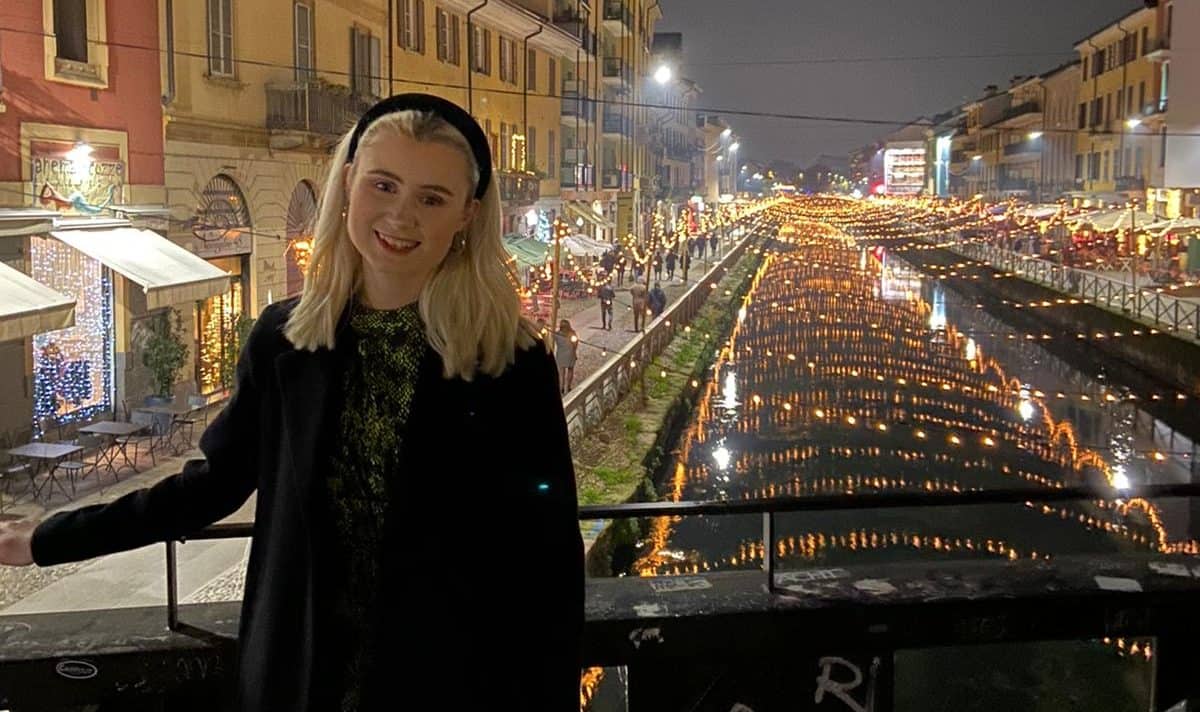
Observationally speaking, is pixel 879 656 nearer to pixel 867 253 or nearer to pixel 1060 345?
pixel 1060 345

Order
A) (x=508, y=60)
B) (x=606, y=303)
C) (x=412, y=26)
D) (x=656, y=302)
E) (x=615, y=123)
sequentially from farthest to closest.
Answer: (x=615, y=123)
(x=508, y=60)
(x=656, y=302)
(x=606, y=303)
(x=412, y=26)

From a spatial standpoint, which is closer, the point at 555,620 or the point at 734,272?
the point at 555,620

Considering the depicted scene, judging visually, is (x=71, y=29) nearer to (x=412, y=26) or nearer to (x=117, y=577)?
(x=117, y=577)

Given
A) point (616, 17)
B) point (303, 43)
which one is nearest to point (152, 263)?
point (303, 43)

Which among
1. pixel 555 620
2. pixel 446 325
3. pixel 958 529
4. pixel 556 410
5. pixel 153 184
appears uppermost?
pixel 153 184

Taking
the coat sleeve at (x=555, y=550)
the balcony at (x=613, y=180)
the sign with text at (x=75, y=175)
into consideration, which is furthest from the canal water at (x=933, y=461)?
the balcony at (x=613, y=180)

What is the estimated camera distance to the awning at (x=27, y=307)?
9289 mm

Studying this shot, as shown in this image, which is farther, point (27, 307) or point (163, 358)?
point (163, 358)

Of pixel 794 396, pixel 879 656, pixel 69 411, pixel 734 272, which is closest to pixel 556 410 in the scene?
pixel 879 656

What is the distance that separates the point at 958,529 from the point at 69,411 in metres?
9.76

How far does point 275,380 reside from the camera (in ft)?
6.09

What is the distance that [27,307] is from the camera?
31.3 feet

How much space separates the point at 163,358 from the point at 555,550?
38.5ft

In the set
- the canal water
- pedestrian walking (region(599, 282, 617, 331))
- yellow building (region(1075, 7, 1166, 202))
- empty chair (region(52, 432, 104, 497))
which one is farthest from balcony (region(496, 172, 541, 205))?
yellow building (region(1075, 7, 1166, 202))
